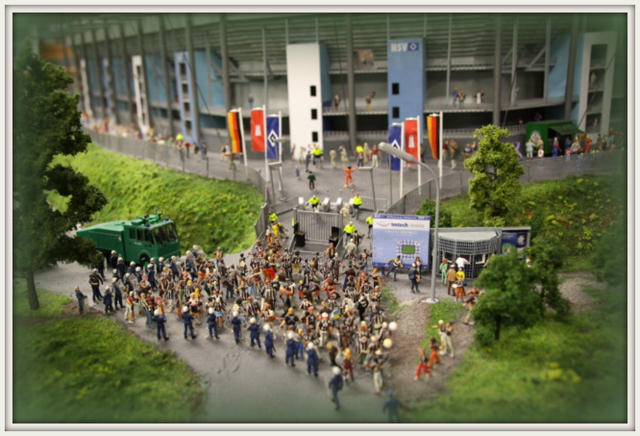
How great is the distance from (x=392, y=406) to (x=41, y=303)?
702 inches

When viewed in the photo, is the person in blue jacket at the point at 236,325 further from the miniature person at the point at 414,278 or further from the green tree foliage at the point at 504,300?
the green tree foliage at the point at 504,300

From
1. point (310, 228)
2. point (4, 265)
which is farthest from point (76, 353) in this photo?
point (310, 228)

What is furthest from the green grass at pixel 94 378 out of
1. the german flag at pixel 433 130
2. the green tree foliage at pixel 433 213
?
the german flag at pixel 433 130

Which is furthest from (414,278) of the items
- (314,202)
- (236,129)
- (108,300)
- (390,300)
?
(236,129)

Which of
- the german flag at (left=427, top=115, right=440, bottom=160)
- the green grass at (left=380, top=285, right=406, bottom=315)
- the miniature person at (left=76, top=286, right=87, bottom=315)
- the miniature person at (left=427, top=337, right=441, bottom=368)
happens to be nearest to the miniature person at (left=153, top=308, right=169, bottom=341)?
the miniature person at (left=76, top=286, right=87, bottom=315)

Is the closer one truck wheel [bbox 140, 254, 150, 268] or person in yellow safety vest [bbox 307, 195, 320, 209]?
truck wheel [bbox 140, 254, 150, 268]

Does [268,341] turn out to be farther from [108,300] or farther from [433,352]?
[108,300]

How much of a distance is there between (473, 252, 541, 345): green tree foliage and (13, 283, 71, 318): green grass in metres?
18.0

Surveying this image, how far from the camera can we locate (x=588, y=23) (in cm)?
4362

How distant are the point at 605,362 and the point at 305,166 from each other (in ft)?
103

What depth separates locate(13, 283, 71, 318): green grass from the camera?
2554 cm

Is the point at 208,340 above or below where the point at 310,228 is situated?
below

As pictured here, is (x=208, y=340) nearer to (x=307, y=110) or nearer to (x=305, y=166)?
(x=305, y=166)

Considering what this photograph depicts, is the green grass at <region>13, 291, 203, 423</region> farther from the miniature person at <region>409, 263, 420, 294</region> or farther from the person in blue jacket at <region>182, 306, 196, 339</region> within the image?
the miniature person at <region>409, 263, 420, 294</region>
